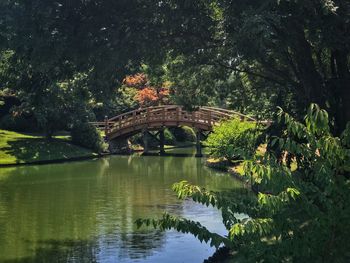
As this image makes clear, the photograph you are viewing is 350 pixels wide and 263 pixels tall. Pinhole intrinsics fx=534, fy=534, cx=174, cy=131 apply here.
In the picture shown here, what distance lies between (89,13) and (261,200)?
792cm

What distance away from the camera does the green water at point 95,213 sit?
44.0 ft

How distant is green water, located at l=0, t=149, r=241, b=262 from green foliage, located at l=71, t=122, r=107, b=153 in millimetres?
9091

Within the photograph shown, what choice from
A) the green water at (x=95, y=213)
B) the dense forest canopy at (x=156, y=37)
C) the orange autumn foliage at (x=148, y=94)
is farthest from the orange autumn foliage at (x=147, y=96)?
the dense forest canopy at (x=156, y=37)

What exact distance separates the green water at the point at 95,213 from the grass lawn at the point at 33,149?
3.06 metres

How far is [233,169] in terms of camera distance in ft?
107

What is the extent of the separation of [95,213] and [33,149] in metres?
22.7

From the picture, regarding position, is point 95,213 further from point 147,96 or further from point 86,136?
point 147,96

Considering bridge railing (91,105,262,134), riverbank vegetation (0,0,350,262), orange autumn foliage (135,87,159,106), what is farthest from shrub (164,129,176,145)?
riverbank vegetation (0,0,350,262)

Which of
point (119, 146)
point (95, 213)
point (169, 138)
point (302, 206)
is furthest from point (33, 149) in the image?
point (302, 206)

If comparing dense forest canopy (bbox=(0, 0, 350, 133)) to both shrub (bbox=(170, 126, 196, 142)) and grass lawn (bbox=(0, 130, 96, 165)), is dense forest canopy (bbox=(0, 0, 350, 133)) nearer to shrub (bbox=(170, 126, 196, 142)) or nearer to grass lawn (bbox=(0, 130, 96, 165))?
grass lawn (bbox=(0, 130, 96, 165))

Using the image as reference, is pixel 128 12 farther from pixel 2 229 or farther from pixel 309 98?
pixel 2 229

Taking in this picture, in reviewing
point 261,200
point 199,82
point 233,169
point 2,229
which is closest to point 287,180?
point 261,200

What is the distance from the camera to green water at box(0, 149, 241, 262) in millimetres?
13414

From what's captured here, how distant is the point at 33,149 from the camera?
40.1m
